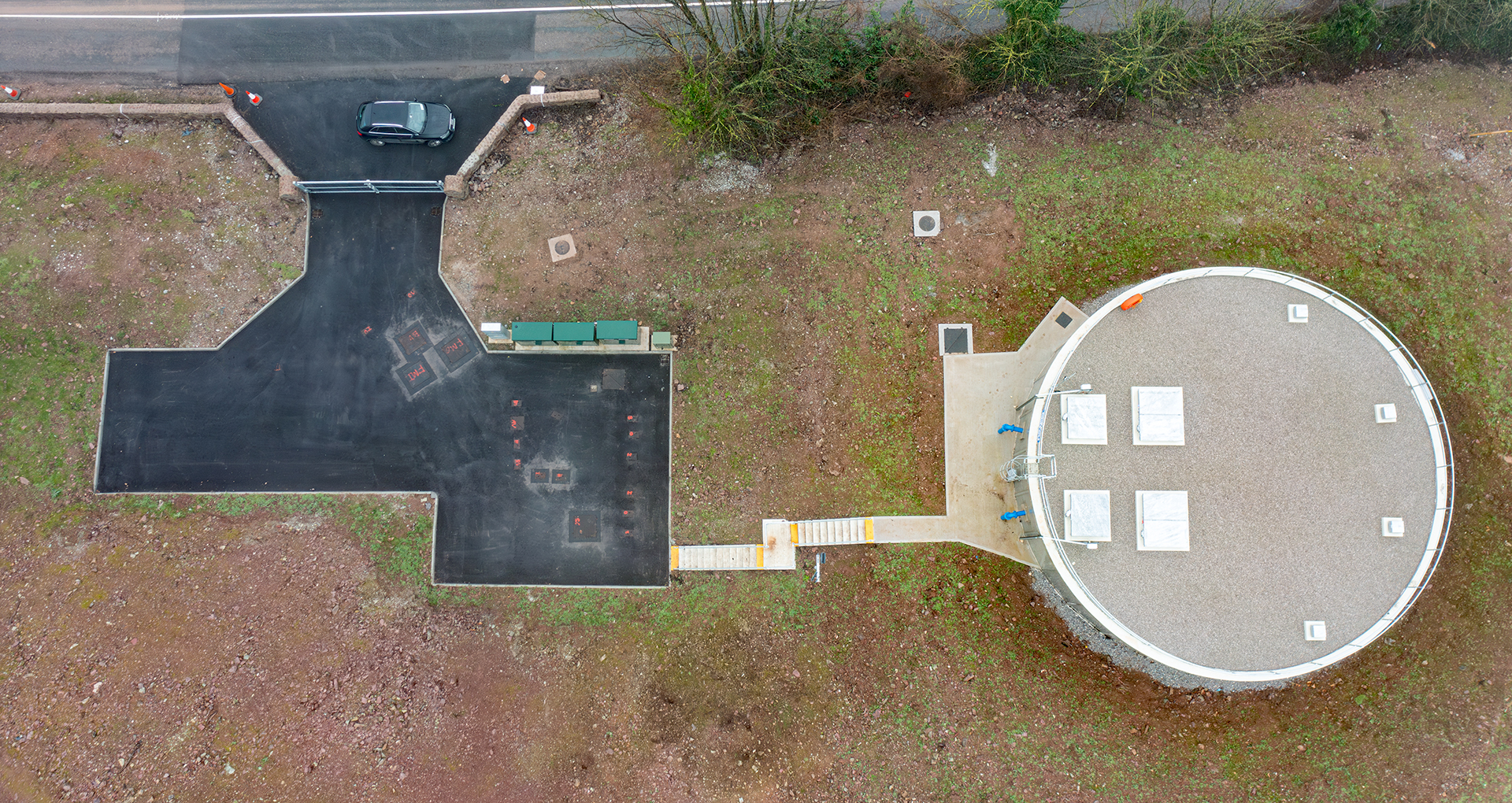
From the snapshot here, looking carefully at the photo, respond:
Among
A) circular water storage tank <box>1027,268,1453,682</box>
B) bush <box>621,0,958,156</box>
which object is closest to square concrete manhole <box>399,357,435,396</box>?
bush <box>621,0,958,156</box>

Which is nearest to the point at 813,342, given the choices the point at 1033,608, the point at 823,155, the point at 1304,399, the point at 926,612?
the point at 823,155

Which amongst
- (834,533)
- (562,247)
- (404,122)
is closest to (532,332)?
(562,247)

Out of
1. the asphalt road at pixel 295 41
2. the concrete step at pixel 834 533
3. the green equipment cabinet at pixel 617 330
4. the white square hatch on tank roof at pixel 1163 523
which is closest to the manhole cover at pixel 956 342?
the concrete step at pixel 834 533

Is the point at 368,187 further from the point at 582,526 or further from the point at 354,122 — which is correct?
the point at 582,526

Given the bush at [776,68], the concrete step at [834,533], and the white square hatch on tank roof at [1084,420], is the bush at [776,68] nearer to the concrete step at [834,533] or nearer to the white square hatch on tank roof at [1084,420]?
the white square hatch on tank roof at [1084,420]

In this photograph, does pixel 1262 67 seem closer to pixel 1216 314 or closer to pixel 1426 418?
pixel 1216 314

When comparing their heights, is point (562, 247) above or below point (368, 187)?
below
